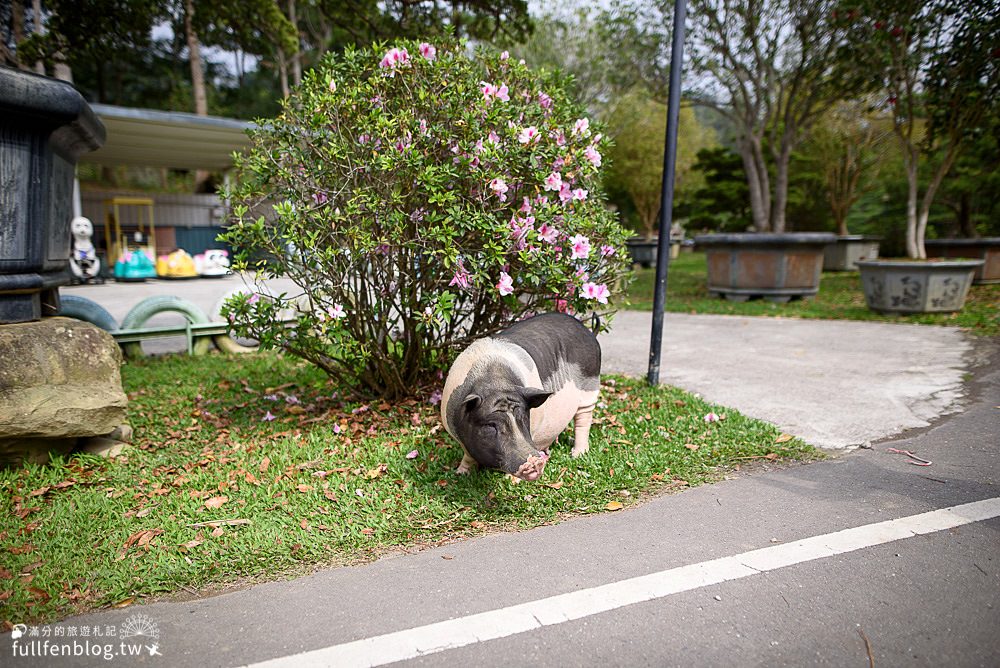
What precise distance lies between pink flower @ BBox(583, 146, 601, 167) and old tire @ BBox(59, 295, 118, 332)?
5.07 metres

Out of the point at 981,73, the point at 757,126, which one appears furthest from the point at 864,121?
the point at 981,73

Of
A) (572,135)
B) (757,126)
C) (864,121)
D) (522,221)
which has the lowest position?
(522,221)

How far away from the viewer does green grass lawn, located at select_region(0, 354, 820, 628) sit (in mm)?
2889

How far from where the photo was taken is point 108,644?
2.38 meters

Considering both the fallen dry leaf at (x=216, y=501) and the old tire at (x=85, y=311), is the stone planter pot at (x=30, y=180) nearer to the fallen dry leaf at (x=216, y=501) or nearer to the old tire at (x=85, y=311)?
the fallen dry leaf at (x=216, y=501)

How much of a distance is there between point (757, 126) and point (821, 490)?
12.2 metres

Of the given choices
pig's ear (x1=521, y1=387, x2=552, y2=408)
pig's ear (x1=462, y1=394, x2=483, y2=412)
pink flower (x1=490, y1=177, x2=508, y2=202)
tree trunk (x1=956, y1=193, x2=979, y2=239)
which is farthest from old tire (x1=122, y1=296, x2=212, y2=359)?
tree trunk (x1=956, y1=193, x2=979, y2=239)

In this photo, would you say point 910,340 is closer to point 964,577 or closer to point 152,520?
point 964,577

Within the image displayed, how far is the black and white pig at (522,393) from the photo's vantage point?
3.16m

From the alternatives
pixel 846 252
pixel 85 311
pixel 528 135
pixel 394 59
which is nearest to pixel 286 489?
pixel 528 135

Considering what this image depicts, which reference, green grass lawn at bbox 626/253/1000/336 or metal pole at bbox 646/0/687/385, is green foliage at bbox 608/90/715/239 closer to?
green grass lawn at bbox 626/253/1000/336

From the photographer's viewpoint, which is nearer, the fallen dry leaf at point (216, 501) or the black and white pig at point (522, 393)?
the black and white pig at point (522, 393)

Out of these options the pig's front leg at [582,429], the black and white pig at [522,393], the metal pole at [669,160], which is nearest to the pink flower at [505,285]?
the black and white pig at [522,393]

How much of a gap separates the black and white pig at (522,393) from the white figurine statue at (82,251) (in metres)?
12.8
